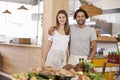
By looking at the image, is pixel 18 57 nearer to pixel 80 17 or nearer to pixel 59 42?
pixel 59 42

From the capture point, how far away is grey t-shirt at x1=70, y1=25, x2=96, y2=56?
329 cm

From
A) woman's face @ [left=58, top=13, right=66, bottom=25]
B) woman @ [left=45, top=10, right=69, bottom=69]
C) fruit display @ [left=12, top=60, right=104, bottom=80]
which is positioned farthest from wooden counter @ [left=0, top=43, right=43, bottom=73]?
fruit display @ [left=12, top=60, right=104, bottom=80]

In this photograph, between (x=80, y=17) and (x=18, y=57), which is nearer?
(x=80, y=17)

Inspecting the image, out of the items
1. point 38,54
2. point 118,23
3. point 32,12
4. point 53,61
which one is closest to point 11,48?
point 38,54

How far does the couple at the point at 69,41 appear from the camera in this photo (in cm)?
322

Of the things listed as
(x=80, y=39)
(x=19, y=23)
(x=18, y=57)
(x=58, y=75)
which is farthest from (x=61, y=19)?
(x=19, y=23)

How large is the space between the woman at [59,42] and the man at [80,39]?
0.43ft

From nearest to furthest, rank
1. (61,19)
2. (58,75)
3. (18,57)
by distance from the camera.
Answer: (58,75), (61,19), (18,57)

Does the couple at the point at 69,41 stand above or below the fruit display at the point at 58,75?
above

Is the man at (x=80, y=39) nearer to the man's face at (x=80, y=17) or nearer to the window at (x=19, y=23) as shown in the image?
the man's face at (x=80, y=17)

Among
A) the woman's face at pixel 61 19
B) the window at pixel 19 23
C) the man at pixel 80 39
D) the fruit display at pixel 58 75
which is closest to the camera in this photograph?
the fruit display at pixel 58 75

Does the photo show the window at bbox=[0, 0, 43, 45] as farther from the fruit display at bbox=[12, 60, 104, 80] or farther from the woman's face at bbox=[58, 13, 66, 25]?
the fruit display at bbox=[12, 60, 104, 80]

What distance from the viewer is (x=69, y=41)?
3330 millimetres

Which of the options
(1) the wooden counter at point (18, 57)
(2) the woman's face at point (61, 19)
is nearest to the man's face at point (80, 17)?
(2) the woman's face at point (61, 19)
